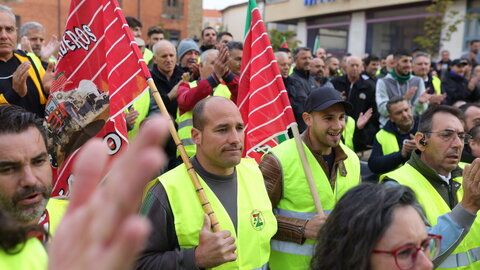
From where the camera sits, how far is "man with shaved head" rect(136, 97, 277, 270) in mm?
2275

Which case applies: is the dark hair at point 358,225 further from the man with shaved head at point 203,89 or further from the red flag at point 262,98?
the man with shaved head at point 203,89

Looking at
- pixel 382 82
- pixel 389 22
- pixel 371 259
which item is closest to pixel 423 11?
pixel 389 22

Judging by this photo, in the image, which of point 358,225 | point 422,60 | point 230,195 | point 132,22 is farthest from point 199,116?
point 422,60

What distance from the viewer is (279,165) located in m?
3.06

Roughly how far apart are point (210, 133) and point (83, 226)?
2073mm

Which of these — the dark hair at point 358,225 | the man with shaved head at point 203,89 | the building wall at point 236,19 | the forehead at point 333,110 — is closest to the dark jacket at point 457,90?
the man with shaved head at point 203,89

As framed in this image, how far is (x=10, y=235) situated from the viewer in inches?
52.6

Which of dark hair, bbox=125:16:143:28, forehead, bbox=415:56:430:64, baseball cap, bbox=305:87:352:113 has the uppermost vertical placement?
dark hair, bbox=125:16:143:28

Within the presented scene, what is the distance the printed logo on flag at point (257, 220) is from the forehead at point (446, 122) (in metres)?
1.42

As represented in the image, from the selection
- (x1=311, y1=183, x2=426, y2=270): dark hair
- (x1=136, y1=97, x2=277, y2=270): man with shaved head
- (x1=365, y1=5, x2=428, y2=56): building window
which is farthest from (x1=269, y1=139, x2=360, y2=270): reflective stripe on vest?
(x1=365, y1=5, x2=428, y2=56): building window

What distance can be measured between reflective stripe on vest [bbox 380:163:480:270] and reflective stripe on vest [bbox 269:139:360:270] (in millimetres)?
428

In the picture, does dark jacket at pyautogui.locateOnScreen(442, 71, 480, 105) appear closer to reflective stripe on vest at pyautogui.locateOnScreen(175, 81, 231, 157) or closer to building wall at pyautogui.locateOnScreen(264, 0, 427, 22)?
reflective stripe on vest at pyautogui.locateOnScreen(175, 81, 231, 157)

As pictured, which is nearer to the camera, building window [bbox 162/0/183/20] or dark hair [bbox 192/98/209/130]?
dark hair [bbox 192/98/209/130]

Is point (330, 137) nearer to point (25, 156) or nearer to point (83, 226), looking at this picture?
point (25, 156)
